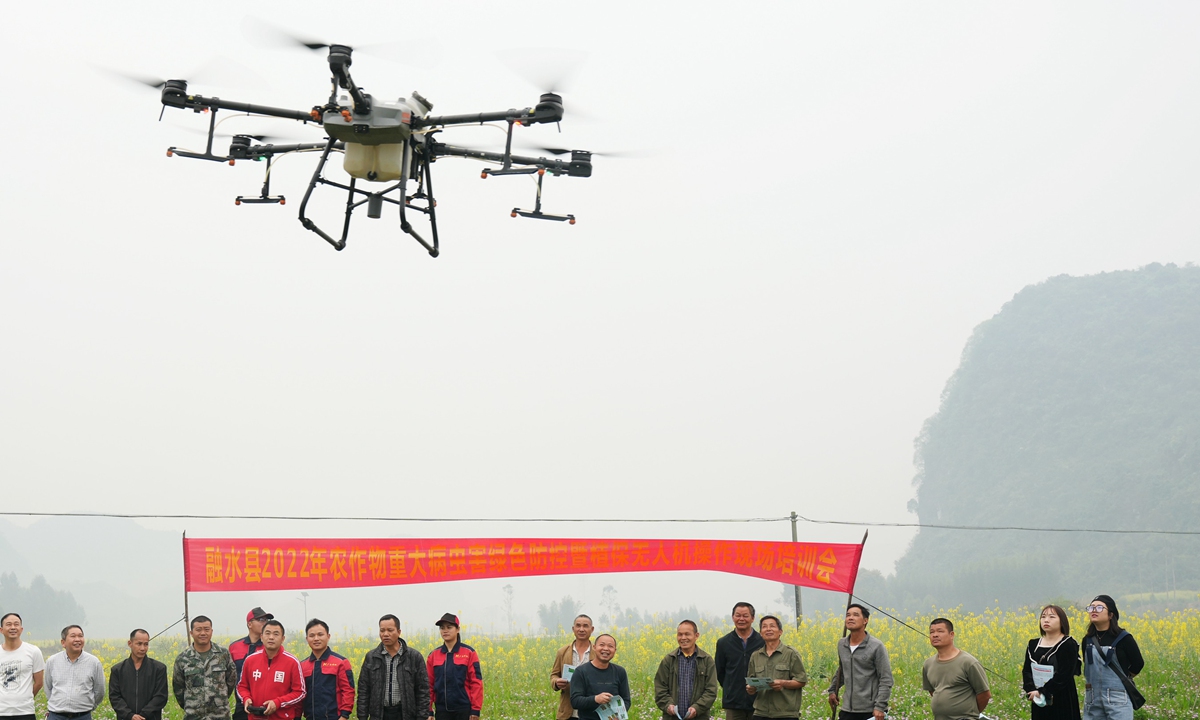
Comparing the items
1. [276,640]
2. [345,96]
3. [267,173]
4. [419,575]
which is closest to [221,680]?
[276,640]

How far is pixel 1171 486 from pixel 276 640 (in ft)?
393

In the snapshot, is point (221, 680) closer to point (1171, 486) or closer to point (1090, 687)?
point (1090, 687)

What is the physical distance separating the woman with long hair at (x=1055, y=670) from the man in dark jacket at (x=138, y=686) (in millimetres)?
7077

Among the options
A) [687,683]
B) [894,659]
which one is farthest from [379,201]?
[894,659]

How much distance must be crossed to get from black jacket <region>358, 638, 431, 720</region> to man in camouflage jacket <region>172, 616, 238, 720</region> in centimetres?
122

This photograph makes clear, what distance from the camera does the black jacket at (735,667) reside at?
9078 mm

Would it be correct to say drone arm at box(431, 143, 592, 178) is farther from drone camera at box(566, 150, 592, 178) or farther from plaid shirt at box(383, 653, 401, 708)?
plaid shirt at box(383, 653, 401, 708)

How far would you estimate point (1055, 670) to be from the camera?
7.80 meters

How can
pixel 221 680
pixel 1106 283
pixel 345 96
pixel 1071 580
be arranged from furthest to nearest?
pixel 1106 283, pixel 1071 580, pixel 221 680, pixel 345 96

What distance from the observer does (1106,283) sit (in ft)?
472

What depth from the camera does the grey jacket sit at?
8398 millimetres

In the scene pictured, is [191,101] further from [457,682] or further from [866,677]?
[866,677]

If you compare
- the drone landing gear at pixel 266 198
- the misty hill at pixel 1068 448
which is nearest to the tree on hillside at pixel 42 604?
the misty hill at pixel 1068 448

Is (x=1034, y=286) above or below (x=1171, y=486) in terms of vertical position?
above
